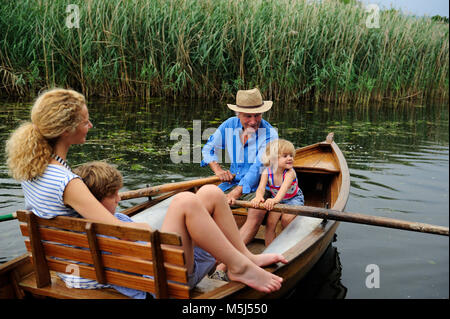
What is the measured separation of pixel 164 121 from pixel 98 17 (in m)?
2.46

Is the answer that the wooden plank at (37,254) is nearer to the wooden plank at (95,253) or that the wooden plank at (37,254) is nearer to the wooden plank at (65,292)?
Answer: the wooden plank at (65,292)

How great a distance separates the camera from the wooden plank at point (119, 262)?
2.19m

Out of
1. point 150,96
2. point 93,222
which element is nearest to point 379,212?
point 93,222

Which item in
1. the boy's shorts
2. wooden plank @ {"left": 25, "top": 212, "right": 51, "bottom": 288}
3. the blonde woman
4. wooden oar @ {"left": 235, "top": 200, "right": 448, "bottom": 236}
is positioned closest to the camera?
the blonde woman

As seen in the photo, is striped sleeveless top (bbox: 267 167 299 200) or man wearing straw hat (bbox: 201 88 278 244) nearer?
striped sleeveless top (bbox: 267 167 299 200)

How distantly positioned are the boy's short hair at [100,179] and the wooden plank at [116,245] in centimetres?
23

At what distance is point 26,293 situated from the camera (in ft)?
8.29

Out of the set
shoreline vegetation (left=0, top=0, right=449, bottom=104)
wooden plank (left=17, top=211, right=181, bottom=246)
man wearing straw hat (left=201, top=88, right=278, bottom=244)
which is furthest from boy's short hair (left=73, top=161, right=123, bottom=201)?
shoreline vegetation (left=0, top=0, right=449, bottom=104)

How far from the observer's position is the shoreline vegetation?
880 cm

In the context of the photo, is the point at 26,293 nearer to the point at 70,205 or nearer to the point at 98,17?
the point at 70,205

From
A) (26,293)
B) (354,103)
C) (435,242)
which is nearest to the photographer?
(26,293)

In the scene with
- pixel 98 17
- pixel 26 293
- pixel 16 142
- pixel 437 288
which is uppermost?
pixel 98 17

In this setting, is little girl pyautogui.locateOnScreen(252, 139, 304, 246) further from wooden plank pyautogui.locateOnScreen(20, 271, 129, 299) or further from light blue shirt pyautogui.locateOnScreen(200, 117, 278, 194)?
wooden plank pyautogui.locateOnScreen(20, 271, 129, 299)

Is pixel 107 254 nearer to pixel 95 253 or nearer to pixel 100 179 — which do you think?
pixel 95 253
